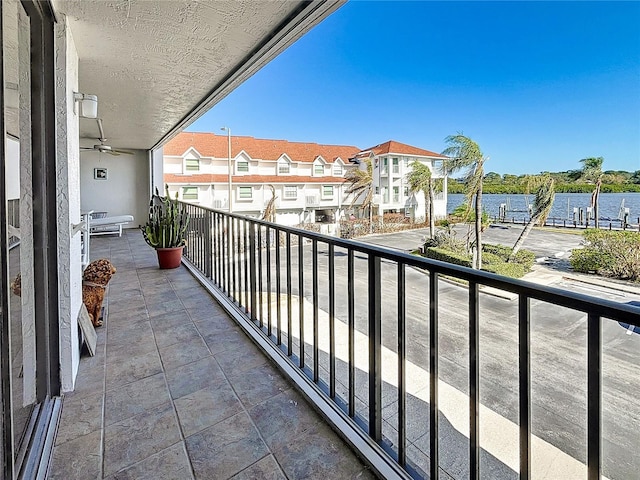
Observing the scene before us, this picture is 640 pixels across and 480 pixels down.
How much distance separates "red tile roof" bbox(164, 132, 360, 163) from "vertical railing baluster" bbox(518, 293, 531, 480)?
68.9 feet

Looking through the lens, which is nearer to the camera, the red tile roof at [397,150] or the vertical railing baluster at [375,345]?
the vertical railing baluster at [375,345]

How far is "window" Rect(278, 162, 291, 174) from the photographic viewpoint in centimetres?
2305

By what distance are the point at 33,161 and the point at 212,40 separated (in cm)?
143

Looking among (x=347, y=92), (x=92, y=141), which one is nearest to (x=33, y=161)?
(x=92, y=141)

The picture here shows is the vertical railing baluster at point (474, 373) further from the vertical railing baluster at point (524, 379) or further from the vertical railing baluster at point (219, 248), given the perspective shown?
the vertical railing baluster at point (219, 248)

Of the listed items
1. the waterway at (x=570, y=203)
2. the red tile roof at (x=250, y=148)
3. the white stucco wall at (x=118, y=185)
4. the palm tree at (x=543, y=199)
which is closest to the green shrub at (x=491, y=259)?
the palm tree at (x=543, y=199)

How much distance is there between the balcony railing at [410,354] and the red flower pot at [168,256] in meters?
0.25

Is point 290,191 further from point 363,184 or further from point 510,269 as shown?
point 510,269

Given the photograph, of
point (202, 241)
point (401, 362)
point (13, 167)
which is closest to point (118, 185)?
point (202, 241)

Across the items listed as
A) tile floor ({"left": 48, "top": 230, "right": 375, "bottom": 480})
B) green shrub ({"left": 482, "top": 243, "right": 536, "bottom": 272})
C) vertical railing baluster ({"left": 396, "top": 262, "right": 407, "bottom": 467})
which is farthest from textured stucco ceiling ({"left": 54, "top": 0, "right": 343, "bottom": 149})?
green shrub ({"left": 482, "top": 243, "right": 536, "bottom": 272})

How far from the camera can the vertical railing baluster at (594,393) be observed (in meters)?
0.71

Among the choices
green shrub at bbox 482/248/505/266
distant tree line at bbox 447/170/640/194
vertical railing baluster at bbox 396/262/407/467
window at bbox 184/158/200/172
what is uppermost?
window at bbox 184/158/200/172

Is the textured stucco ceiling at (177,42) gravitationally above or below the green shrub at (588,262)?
above

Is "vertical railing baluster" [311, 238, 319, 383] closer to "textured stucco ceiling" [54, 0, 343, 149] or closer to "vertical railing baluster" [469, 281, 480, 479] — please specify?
"vertical railing baluster" [469, 281, 480, 479]
